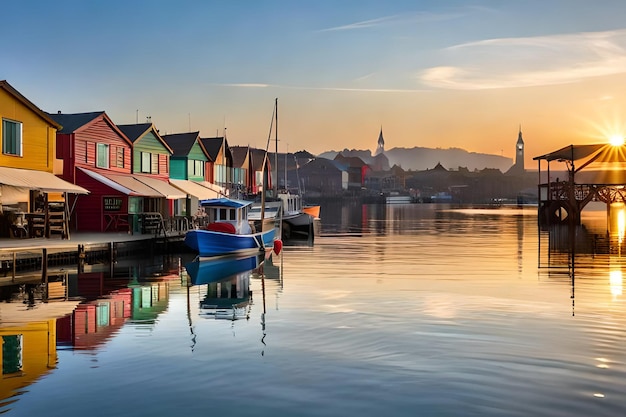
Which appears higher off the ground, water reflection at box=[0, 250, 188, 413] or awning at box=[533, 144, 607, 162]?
awning at box=[533, 144, 607, 162]

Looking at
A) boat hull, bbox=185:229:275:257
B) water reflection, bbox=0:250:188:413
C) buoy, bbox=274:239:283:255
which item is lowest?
water reflection, bbox=0:250:188:413

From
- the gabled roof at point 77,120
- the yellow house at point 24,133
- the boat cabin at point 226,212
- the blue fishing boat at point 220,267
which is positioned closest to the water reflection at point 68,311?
the blue fishing boat at point 220,267

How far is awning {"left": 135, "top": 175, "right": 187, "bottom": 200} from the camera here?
54.9m

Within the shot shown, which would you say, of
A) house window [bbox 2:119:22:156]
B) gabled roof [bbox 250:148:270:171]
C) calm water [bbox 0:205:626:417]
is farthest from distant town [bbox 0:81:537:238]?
gabled roof [bbox 250:148:270:171]

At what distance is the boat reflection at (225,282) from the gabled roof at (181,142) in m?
27.2

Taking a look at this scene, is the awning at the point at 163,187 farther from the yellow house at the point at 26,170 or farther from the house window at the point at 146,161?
the yellow house at the point at 26,170

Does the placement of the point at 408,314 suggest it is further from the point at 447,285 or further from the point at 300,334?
the point at 447,285

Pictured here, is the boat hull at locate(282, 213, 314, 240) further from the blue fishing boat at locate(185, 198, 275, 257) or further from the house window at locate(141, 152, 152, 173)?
the blue fishing boat at locate(185, 198, 275, 257)

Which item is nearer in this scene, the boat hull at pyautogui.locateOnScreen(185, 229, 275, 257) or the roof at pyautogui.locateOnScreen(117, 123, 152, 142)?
the boat hull at pyautogui.locateOnScreen(185, 229, 275, 257)

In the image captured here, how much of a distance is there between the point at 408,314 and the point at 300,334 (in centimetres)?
483

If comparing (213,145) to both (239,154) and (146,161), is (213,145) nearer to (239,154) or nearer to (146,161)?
(239,154)

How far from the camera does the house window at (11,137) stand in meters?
38.7

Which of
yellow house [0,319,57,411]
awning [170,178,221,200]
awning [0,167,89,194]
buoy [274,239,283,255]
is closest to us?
yellow house [0,319,57,411]

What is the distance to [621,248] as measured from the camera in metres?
50.9
